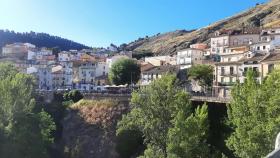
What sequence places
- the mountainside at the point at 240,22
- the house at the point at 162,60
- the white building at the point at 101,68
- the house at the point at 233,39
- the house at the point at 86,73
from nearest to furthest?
the house at the point at 233,39 < the house at the point at 162,60 < the white building at the point at 101,68 < the house at the point at 86,73 < the mountainside at the point at 240,22

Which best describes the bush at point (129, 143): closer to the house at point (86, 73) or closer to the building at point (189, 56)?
the building at point (189, 56)

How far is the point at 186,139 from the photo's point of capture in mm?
42750

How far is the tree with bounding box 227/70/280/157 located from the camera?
3659 cm

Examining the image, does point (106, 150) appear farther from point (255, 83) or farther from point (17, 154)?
point (255, 83)

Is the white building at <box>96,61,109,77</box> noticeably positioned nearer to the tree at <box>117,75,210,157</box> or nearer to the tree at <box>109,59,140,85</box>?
the tree at <box>109,59,140,85</box>

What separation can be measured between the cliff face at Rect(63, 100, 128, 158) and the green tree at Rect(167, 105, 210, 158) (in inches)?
846

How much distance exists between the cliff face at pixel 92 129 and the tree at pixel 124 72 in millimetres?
29329

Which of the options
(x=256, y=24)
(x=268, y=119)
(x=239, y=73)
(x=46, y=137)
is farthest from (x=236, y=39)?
(x=268, y=119)

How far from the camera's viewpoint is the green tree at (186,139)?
139 feet

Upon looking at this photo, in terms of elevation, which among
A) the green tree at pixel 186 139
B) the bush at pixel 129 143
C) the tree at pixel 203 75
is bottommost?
the bush at pixel 129 143

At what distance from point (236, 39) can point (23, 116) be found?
6989cm

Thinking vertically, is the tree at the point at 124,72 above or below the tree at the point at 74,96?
above

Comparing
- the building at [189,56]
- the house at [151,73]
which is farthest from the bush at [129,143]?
the building at [189,56]

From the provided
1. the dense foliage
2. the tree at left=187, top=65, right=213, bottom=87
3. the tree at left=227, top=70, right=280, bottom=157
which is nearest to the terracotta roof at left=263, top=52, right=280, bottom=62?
the tree at left=187, top=65, right=213, bottom=87
